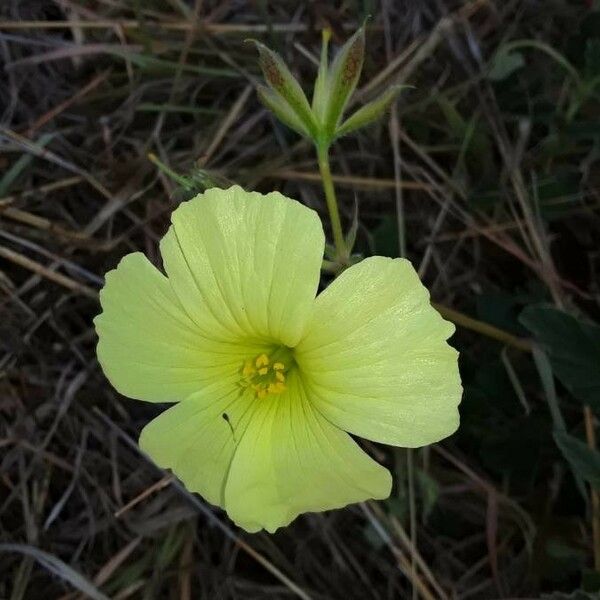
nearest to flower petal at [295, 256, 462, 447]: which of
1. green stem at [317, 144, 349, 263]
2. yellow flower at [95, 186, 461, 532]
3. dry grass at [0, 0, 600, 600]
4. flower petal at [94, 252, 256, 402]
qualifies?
yellow flower at [95, 186, 461, 532]

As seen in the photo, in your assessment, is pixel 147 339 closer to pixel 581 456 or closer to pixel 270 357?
pixel 270 357

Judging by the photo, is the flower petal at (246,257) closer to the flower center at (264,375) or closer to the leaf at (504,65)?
the flower center at (264,375)

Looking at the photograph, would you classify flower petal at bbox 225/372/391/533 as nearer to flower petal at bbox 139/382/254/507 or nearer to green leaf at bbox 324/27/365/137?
flower petal at bbox 139/382/254/507

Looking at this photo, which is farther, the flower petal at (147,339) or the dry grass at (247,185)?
the dry grass at (247,185)

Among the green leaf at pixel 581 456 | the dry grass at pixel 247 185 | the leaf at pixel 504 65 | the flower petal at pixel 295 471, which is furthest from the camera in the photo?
the leaf at pixel 504 65

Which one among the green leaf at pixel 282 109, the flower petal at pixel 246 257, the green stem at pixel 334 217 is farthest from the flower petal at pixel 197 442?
the green leaf at pixel 282 109

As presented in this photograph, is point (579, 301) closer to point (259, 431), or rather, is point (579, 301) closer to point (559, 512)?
point (559, 512)
